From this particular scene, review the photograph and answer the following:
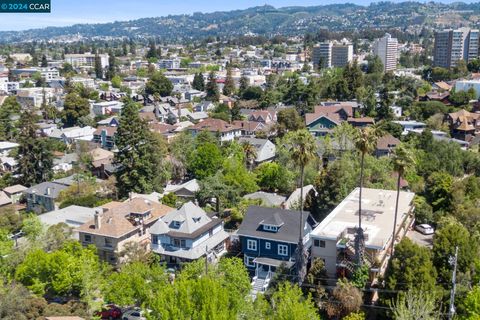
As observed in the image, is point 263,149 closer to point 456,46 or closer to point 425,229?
point 425,229

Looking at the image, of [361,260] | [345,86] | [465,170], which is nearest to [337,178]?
[361,260]

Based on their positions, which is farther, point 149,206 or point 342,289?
point 149,206

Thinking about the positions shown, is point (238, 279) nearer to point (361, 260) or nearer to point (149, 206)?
point (361, 260)

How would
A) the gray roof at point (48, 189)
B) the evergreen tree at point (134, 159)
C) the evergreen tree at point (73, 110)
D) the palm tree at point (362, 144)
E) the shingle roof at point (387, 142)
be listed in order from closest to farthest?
the palm tree at point (362, 144)
the evergreen tree at point (134, 159)
the gray roof at point (48, 189)
the shingle roof at point (387, 142)
the evergreen tree at point (73, 110)

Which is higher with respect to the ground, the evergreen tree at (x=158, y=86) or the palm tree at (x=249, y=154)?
the evergreen tree at (x=158, y=86)

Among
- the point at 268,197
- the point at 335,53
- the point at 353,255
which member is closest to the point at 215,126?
the point at 268,197

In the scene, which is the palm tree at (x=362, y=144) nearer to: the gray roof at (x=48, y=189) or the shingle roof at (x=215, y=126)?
the gray roof at (x=48, y=189)

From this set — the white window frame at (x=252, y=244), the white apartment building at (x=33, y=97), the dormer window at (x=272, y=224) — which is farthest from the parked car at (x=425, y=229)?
the white apartment building at (x=33, y=97)
